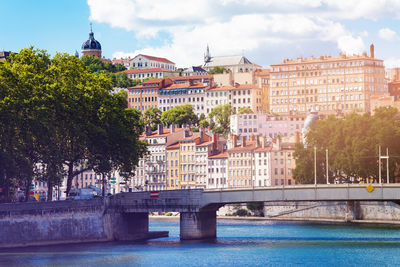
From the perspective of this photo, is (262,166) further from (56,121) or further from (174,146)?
(56,121)

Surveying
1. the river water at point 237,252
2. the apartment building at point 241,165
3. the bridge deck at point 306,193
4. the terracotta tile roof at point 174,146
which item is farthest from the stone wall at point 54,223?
the terracotta tile roof at point 174,146

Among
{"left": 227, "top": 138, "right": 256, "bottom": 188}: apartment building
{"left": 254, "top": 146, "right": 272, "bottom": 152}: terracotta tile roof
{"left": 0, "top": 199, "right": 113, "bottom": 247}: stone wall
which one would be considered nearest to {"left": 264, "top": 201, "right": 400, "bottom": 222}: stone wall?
{"left": 254, "top": 146, "right": 272, "bottom": 152}: terracotta tile roof

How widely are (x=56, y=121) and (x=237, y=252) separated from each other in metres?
21.7

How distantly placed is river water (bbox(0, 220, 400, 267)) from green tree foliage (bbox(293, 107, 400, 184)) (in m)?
19.8

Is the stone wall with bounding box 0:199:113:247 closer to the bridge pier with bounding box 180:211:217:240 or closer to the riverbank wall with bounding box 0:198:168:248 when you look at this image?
the riverbank wall with bounding box 0:198:168:248

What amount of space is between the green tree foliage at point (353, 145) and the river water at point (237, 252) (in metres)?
19.8

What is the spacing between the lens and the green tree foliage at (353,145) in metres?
120

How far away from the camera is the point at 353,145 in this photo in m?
121

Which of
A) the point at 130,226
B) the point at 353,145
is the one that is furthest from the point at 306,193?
the point at 353,145

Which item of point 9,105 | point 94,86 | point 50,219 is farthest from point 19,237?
point 94,86

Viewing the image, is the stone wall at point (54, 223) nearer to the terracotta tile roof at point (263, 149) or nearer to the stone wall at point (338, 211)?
the stone wall at point (338, 211)

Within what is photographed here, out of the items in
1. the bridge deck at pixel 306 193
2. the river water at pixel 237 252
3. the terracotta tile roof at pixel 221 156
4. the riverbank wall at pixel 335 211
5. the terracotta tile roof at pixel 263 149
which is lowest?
the river water at pixel 237 252

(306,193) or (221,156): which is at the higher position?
(221,156)

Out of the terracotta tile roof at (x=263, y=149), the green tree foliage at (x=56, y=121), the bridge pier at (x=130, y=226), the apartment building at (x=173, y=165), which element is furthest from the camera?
the apartment building at (x=173, y=165)
